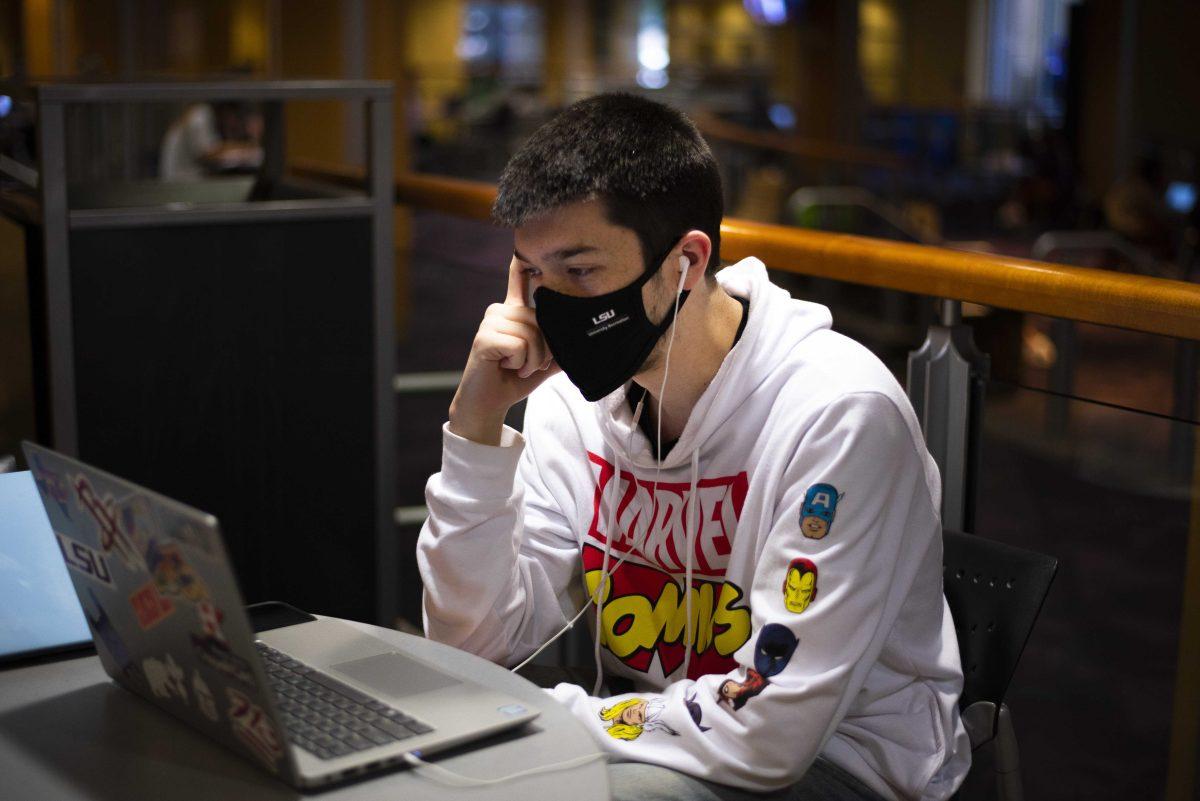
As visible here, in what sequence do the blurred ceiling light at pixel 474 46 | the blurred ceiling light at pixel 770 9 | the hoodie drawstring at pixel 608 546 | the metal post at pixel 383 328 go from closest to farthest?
the hoodie drawstring at pixel 608 546
the metal post at pixel 383 328
the blurred ceiling light at pixel 770 9
the blurred ceiling light at pixel 474 46

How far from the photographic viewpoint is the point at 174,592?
1077 mm

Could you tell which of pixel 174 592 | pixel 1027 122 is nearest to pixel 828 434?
pixel 174 592

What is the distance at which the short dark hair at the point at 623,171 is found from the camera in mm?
1578

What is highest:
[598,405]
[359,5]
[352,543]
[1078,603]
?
[359,5]

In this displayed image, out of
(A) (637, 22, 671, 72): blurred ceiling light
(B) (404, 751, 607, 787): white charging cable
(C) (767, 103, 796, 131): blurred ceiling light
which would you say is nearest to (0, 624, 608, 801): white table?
(B) (404, 751, 607, 787): white charging cable

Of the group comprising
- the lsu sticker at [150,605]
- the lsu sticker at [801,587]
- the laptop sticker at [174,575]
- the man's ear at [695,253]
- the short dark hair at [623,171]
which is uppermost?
the short dark hair at [623,171]

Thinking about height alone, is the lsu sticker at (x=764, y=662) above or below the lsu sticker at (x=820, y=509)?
below

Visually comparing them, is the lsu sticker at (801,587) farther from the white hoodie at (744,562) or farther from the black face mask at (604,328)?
the black face mask at (604,328)

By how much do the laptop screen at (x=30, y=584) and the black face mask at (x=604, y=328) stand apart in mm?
608

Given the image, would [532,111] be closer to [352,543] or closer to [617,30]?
[617,30]

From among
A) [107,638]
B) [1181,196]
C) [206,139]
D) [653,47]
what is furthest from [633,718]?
Result: [653,47]

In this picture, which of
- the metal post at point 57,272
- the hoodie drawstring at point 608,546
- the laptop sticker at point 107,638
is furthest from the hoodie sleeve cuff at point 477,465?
the metal post at point 57,272

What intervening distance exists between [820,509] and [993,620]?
1.22 feet

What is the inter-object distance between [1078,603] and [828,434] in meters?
2.58
